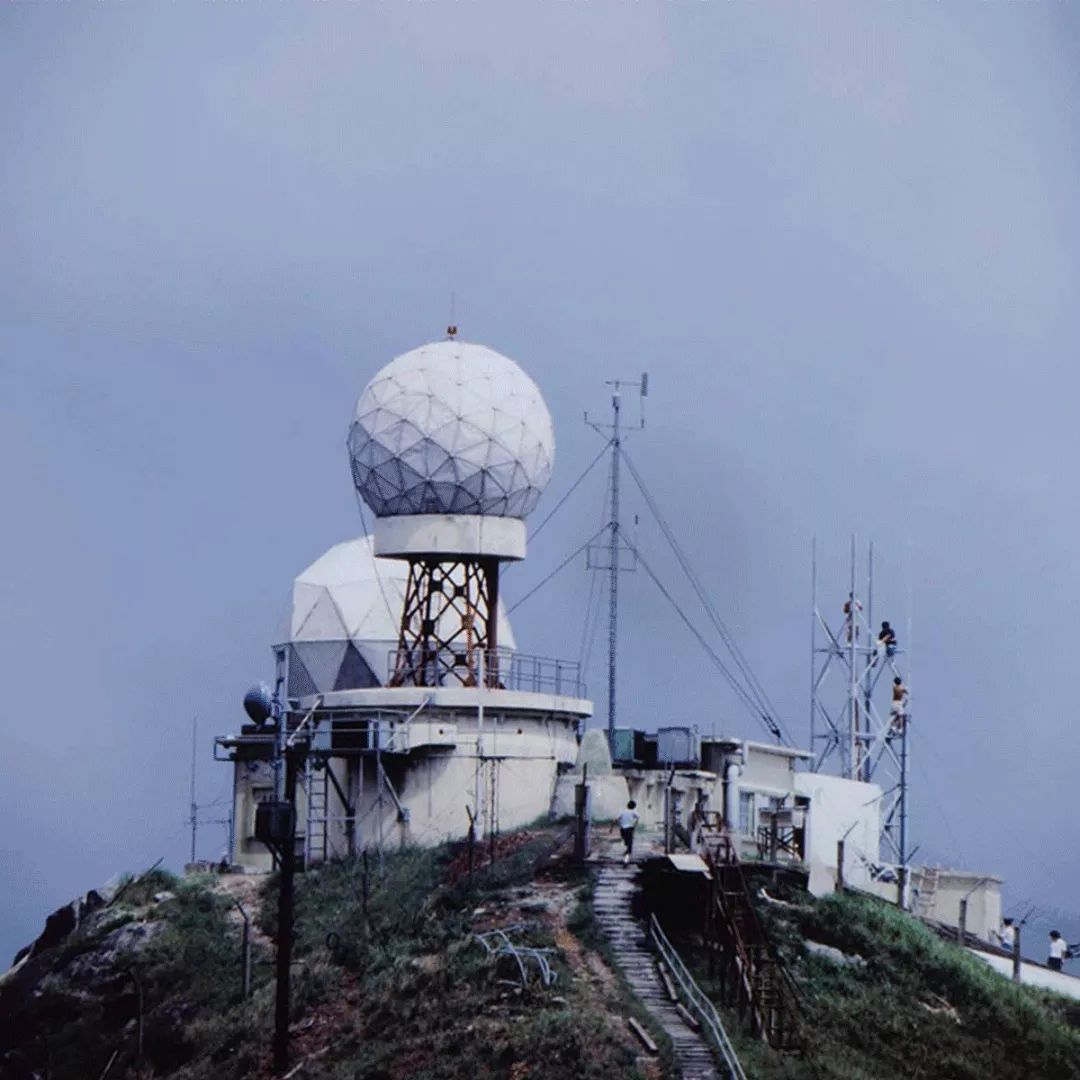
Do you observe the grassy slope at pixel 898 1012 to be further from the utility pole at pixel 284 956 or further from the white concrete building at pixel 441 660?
the white concrete building at pixel 441 660

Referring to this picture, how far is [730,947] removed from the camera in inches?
1475

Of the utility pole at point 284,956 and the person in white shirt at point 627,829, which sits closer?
the utility pole at point 284,956

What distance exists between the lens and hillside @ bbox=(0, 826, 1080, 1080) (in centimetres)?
3441

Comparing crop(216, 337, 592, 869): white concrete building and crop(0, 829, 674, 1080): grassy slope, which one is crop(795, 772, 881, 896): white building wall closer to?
crop(216, 337, 592, 869): white concrete building

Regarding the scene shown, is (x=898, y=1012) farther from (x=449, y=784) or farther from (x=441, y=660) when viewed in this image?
(x=441, y=660)

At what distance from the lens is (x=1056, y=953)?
57.1 metres

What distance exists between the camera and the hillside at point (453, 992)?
113 feet

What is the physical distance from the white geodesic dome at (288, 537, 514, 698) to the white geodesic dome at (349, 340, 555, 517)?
8639 millimetres

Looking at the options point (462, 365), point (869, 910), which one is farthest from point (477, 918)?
point (462, 365)

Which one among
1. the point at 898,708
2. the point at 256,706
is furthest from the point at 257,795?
the point at 898,708

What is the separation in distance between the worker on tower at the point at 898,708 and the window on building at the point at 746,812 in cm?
653

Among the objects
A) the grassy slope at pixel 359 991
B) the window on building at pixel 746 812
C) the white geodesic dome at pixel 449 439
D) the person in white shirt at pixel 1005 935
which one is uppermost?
the white geodesic dome at pixel 449 439

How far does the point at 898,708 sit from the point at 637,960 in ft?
81.0

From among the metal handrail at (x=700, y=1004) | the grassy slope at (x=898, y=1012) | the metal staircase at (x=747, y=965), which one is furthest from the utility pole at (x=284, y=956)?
the grassy slope at (x=898, y=1012)
